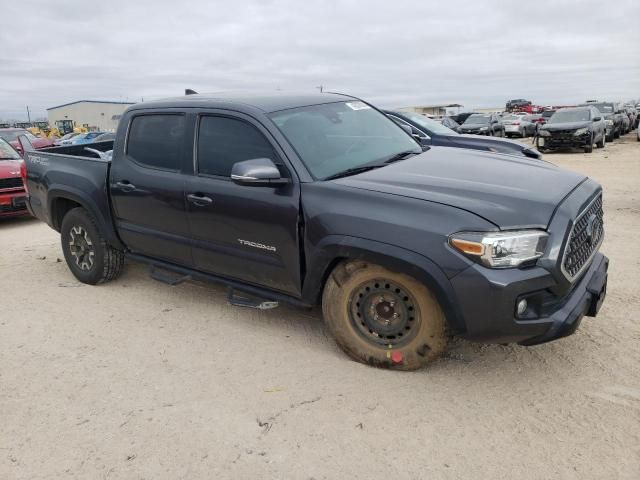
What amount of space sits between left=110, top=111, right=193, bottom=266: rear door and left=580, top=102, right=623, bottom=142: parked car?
22.7 metres

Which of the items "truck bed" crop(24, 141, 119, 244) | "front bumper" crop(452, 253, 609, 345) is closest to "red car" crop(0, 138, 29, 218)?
"truck bed" crop(24, 141, 119, 244)

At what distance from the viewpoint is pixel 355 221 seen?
316 cm

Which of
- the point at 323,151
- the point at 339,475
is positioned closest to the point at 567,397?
the point at 339,475

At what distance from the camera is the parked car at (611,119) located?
922 inches

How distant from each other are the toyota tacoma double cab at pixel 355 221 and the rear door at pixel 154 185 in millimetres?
13

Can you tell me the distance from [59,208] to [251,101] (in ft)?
8.98

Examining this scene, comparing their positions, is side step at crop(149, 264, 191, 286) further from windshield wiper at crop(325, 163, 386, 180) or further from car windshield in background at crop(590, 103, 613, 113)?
car windshield in background at crop(590, 103, 613, 113)

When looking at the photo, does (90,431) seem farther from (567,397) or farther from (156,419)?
(567,397)

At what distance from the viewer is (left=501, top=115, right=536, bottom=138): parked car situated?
28875 mm

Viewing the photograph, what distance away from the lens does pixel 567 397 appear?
3.06 m

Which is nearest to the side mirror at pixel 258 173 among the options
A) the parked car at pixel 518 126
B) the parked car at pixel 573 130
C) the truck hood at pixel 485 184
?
the truck hood at pixel 485 184

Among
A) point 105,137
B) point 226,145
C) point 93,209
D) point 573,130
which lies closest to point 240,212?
point 226,145

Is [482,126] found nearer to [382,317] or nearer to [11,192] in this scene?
[11,192]

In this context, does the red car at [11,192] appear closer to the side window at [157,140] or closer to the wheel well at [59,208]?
the wheel well at [59,208]
